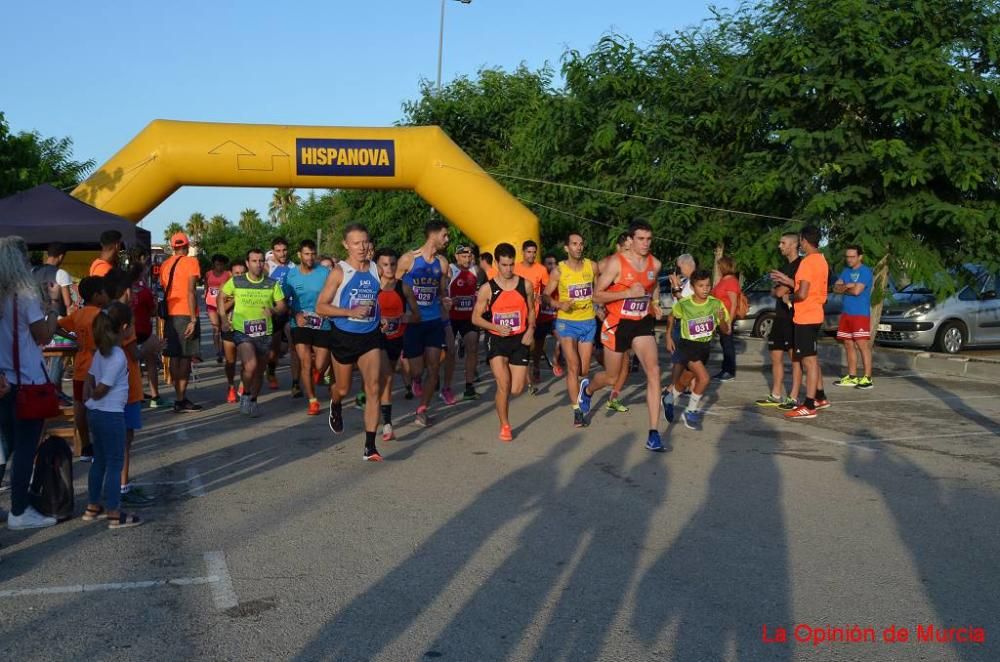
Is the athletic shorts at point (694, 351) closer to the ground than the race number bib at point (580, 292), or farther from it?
closer to the ground

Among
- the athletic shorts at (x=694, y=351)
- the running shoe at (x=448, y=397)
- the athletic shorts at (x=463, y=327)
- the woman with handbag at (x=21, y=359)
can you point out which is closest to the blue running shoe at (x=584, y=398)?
the athletic shorts at (x=694, y=351)

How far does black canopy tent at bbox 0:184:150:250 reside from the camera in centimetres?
1241

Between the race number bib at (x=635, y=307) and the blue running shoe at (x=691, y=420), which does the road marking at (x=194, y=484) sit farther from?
the blue running shoe at (x=691, y=420)

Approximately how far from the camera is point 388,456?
8445 millimetres

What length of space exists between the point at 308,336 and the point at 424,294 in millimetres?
1589

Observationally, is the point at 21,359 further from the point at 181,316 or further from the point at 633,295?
the point at 181,316

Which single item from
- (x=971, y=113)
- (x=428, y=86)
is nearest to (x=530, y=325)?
(x=971, y=113)

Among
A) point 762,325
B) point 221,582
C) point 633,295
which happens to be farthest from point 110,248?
point 762,325

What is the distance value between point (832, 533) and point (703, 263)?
44.0 feet

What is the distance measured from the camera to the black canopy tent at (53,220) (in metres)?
12.4

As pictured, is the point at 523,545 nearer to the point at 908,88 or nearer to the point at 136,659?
the point at 136,659

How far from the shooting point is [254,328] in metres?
11.1

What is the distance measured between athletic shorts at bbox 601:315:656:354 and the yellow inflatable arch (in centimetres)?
804

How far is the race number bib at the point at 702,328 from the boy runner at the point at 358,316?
3223 millimetres
